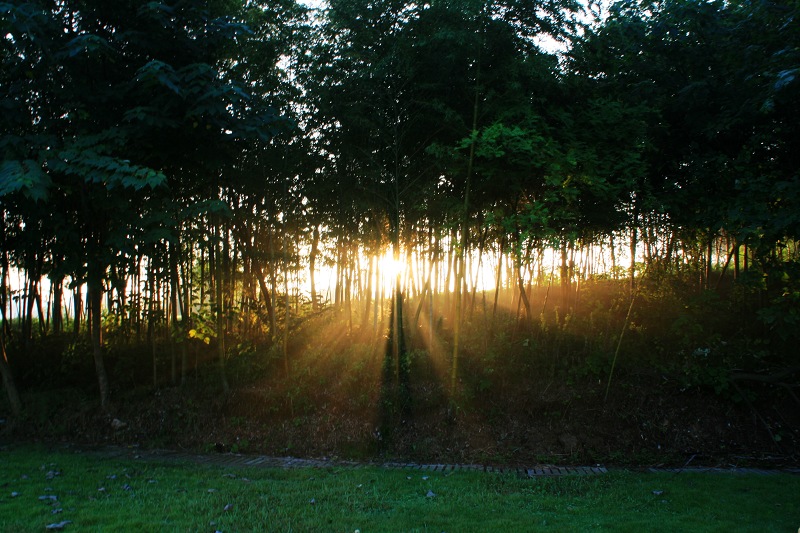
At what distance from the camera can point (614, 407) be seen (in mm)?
8141

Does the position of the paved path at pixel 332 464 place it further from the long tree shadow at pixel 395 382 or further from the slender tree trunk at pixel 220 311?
the slender tree trunk at pixel 220 311

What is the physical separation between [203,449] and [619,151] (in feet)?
22.0

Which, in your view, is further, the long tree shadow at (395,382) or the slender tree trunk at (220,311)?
the slender tree trunk at (220,311)

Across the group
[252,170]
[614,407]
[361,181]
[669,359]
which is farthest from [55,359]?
[669,359]

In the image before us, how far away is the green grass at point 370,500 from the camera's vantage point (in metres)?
4.16

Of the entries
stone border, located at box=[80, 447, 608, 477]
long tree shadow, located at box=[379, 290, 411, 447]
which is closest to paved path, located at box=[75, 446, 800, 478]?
stone border, located at box=[80, 447, 608, 477]

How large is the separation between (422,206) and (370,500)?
15.7 ft

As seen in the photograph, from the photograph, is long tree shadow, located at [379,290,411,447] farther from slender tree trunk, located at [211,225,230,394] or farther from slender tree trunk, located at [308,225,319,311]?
slender tree trunk, located at [211,225,230,394]

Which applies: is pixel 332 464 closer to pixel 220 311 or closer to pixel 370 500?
pixel 370 500

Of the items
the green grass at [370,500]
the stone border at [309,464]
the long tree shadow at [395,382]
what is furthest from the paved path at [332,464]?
the long tree shadow at [395,382]

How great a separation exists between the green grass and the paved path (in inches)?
15.8

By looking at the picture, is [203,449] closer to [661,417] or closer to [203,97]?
[203,97]

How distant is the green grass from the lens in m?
4.16

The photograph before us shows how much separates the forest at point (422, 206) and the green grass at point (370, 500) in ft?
5.71
